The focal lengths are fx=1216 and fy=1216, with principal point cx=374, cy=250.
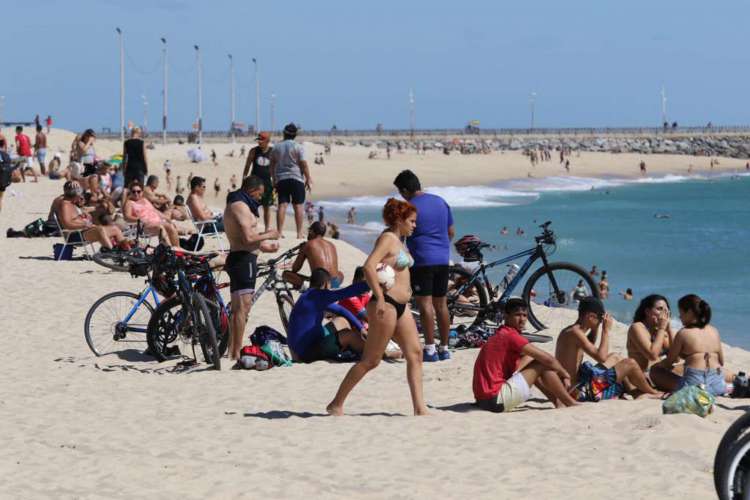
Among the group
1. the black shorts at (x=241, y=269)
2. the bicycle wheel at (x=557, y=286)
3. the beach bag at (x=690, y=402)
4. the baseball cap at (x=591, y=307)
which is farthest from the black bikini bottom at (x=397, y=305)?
the bicycle wheel at (x=557, y=286)

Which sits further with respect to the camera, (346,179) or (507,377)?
(346,179)

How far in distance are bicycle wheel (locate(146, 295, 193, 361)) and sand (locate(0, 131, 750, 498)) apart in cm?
17

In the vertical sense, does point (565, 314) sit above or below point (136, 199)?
below

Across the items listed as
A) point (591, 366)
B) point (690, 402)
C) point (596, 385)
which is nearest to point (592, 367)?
point (591, 366)

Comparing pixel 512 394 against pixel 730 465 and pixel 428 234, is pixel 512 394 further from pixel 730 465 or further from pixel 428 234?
pixel 730 465

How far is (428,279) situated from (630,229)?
127 feet

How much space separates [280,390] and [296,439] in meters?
1.66

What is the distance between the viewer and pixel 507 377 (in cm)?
865

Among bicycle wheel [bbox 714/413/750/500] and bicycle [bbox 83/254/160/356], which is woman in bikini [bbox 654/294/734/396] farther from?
bicycle [bbox 83/254/160/356]

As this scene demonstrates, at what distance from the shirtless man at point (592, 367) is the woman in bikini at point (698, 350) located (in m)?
0.28

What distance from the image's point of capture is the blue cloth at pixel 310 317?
9.89 meters

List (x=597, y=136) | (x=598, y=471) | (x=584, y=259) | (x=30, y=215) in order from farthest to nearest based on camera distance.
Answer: (x=597, y=136) → (x=584, y=259) → (x=30, y=215) → (x=598, y=471)

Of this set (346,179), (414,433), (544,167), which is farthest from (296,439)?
(544,167)

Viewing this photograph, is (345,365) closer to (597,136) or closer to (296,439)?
(296,439)
